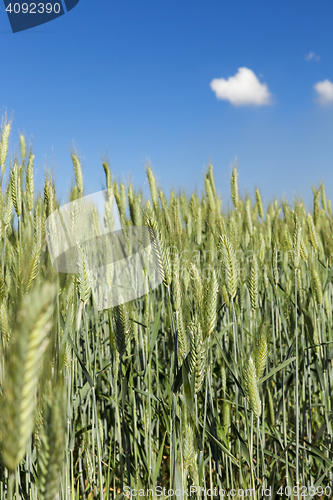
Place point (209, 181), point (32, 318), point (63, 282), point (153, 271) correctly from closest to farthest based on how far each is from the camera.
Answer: point (32, 318) → point (63, 282) → point (153, 271) → point (209, 181)

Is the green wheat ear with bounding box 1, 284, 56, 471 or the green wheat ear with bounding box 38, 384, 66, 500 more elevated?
the green wheat ear with bounding box 1, 284, 56, 471

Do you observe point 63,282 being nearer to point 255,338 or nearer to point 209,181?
point 255,338

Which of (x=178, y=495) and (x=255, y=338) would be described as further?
(x=255, y=338)

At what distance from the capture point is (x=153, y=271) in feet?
6.09

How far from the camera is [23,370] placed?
11.1 inches

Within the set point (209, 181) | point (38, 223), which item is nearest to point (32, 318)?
point (38, 223)

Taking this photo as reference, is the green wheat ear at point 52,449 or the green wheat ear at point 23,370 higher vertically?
the green wheat ear at point 23,370

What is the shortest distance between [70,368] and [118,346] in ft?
0.52

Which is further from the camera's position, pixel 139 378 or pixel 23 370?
pixel 139 378

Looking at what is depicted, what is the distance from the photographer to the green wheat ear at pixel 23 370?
272mm

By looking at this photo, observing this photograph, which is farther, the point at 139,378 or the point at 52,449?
the point at 139,378

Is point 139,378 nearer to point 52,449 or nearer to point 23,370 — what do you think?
point 52,449

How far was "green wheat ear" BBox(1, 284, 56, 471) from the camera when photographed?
0.27 m

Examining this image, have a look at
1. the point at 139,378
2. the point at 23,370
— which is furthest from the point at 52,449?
the point at 139,378
